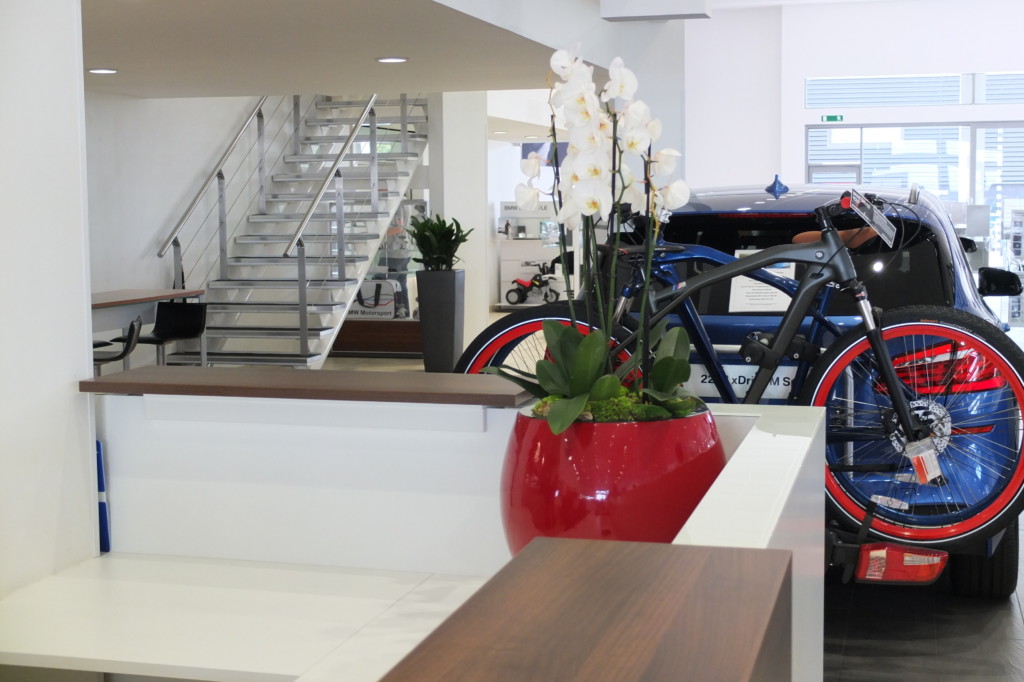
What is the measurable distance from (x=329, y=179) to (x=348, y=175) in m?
1.34

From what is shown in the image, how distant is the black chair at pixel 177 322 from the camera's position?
7.82 metres

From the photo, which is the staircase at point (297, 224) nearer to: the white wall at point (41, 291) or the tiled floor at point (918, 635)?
the tiled floor at point (918, 635)

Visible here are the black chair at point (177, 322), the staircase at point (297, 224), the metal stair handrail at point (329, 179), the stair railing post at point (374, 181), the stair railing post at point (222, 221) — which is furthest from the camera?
the stair railing post at point (374, 181)

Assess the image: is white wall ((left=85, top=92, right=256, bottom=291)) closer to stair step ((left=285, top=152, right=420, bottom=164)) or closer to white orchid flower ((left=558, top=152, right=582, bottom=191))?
stair step ((left=285, top=152, right=420, bottom=164))

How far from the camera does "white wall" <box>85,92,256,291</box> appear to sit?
8.88 metres

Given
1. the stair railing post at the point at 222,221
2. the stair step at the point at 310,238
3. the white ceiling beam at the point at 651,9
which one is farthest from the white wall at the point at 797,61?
the white ceiling beam at the point at 651,9

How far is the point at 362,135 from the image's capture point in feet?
35.7

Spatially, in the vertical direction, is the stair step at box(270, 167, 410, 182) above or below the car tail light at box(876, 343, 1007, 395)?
above

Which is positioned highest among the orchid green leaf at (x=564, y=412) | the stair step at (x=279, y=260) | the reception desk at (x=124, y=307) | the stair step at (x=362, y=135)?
the stair step at (x=362, y=135)

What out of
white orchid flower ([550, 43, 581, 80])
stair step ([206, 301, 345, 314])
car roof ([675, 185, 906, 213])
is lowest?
stair step ([206, 301, 345, 314])

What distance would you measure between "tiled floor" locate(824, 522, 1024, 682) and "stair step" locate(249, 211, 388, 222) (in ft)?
22.9

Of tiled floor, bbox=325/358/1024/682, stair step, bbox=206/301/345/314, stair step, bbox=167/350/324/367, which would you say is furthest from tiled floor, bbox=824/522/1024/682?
stair step, bbox=206/301/345/314

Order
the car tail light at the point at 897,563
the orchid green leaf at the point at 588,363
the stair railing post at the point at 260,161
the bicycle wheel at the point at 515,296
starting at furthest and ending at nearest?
the bicycle wheel at the point at 515,296
the stair railing post at the point at 260,161
the car tail light at the point at 897,563
the orchid green leaf at the point at 588,363

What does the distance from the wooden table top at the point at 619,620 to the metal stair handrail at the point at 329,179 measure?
792cm
